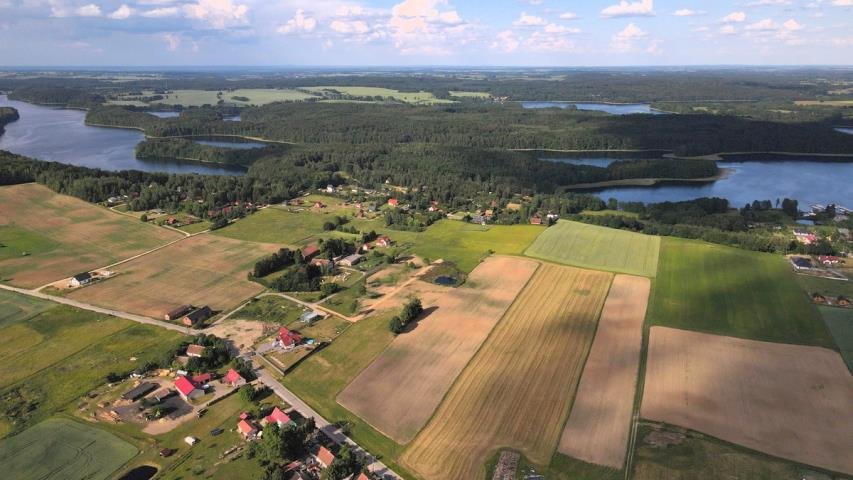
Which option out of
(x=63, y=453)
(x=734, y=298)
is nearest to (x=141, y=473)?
(x=63, y=453)

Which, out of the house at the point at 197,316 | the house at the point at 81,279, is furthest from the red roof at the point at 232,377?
the house at the point at 81,279

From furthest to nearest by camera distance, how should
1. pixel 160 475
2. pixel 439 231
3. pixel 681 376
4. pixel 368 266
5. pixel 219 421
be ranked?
1. pixel 439 231
2. pixel 368 266
3. pixel 681 376
4. pixel 219 421
5. pixel 160 475

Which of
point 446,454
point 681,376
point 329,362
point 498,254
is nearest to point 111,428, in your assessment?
point 329,362

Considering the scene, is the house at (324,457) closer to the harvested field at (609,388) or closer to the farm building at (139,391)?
the harvested field at (609,388)

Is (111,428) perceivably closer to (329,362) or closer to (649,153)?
(329,362)

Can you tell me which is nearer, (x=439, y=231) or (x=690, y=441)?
(x=690, y=441)

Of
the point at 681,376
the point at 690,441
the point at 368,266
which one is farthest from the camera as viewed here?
the point at 368,266

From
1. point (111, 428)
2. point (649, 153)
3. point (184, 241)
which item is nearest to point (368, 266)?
point (184, 241)
